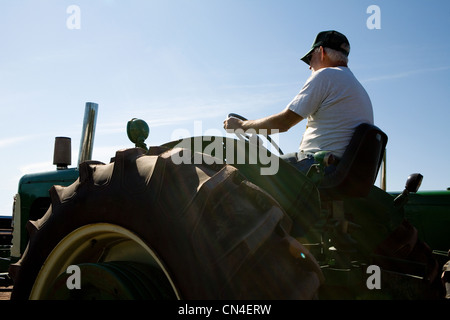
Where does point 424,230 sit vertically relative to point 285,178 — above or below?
below

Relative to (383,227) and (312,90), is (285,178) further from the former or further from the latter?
(383,227)

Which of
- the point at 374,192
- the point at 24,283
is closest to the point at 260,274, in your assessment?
the point at 24,283

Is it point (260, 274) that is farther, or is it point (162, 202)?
point (162, 202)

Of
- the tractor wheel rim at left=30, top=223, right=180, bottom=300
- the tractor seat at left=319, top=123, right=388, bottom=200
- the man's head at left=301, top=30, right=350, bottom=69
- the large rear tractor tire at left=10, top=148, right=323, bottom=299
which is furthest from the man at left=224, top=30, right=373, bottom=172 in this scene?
the tractor wheel rim at left=30, top=223, right=180, bottom=300

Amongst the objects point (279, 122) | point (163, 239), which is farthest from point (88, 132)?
point (163, 239)

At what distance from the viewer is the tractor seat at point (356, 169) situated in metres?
2.27

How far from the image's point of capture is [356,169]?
227 cm

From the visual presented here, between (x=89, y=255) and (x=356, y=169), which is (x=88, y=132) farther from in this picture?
(x=356, y=169)

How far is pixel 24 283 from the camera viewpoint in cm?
206

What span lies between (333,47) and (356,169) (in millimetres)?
1027

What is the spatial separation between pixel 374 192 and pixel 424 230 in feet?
5.56
